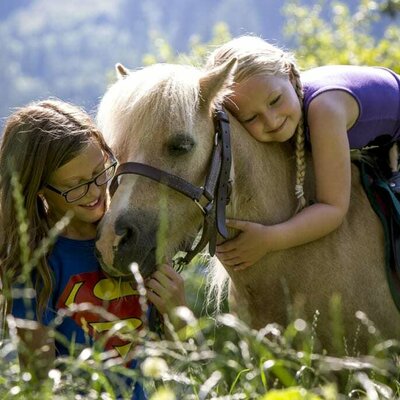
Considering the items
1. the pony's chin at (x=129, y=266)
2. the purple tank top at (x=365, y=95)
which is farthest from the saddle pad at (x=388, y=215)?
the pony's chin at (x=129, y=266)

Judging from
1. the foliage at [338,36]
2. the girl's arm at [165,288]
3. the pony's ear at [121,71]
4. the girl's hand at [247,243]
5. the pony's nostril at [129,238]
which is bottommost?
the foliage at [338,36]

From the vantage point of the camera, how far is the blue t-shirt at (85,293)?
3.68 meters

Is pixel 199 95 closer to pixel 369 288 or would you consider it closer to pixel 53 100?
pixel 53 100

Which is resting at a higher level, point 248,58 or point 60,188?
point 248,58

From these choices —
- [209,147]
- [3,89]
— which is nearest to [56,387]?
[209,147]

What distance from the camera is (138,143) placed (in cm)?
353

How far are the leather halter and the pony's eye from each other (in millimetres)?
109

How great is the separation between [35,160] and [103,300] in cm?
67

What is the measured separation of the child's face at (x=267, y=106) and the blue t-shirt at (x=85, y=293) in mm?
925

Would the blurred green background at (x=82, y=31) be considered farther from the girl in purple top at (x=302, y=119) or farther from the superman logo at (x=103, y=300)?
the superman logo at (x=103, y=300)

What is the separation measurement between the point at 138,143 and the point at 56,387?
4.33 feet

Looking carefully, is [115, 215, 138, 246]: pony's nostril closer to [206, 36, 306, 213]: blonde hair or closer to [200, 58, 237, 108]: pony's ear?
[200, 58, 237, 108]: pony's ear

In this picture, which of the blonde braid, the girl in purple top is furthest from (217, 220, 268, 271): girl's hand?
the blonde braid

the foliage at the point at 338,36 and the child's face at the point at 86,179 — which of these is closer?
the child's face at the point at 86,179
